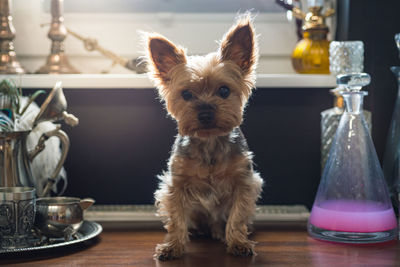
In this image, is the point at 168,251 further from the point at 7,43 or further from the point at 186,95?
the point at 7,43

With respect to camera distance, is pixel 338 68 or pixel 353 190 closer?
pixel 353 190

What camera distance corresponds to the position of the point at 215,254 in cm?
120

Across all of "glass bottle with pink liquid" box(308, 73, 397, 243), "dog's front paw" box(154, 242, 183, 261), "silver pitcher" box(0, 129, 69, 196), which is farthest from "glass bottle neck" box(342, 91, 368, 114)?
"silver pitcher" box(0, 129, 69, 196)

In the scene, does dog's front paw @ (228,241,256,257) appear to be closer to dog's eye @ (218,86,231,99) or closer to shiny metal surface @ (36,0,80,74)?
dog's eye @ (218,86,231,99)

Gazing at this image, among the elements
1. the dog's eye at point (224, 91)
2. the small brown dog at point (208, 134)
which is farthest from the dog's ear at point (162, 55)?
the dog's eye at point (224, 91)

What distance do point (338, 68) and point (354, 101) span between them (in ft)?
0.63

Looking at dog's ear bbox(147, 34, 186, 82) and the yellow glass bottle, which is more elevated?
the yellow glass bottle

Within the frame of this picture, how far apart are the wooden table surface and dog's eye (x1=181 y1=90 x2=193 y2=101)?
0.35m

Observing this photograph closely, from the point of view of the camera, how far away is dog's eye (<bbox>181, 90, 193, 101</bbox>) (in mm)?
1207

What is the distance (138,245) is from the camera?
127cm

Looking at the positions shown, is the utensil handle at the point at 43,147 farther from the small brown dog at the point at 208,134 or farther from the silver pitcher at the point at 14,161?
the small brown dog at the point at 208,134

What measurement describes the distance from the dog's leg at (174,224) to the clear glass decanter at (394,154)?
58 centimetres

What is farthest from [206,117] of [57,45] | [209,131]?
[57,45]

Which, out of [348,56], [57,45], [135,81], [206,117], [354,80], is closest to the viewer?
[206,117]
